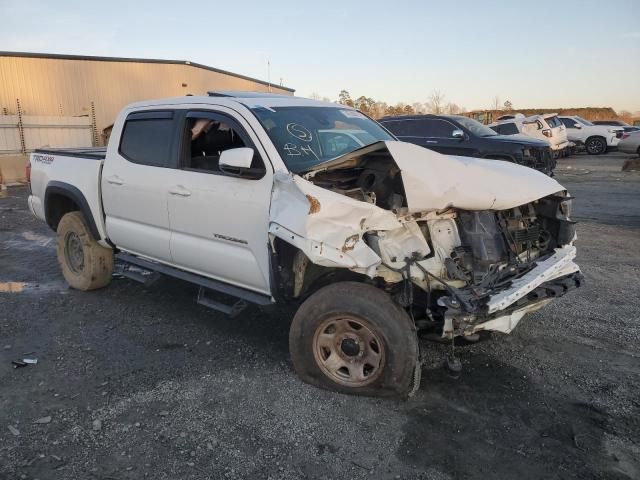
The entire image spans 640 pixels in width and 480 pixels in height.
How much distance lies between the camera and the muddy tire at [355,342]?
10.5 ft

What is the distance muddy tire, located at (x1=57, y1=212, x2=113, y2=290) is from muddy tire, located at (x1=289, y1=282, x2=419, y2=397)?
301 cm

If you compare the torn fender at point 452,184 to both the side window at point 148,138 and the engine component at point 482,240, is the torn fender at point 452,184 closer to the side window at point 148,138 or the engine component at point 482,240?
the engine component at point 482,240

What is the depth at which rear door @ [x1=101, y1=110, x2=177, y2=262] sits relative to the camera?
447 centimetres

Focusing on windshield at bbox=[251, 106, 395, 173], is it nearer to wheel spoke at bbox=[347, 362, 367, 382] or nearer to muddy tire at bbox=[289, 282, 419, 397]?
muddy tire at bbox=[289, 282, 419, 397]

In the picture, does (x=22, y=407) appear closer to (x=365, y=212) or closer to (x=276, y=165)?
(x=276, y=165)

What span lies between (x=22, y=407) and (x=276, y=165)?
2.34 m

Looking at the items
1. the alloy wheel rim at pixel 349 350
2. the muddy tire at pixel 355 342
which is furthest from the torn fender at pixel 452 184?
the alloy wheel rim at pixel 349 350

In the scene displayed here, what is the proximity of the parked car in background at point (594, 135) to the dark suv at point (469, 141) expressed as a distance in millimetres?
13917

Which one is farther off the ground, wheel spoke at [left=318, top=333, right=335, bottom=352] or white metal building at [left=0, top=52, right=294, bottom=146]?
white metal building at [left=0, top=52, right=294, bottom=146]

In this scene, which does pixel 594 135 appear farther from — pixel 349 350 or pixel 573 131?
pixel 349 350

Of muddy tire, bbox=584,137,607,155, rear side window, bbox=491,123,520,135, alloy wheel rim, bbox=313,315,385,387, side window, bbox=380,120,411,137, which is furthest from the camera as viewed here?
muddy tire, bbox=584,137,607,155

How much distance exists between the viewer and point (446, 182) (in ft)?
11.0

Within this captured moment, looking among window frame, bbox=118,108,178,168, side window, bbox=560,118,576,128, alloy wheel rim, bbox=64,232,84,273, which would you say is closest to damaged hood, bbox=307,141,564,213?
window frame, bbox=118,108,178,168

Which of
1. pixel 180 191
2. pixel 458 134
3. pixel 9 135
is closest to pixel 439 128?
pixel 458 134
